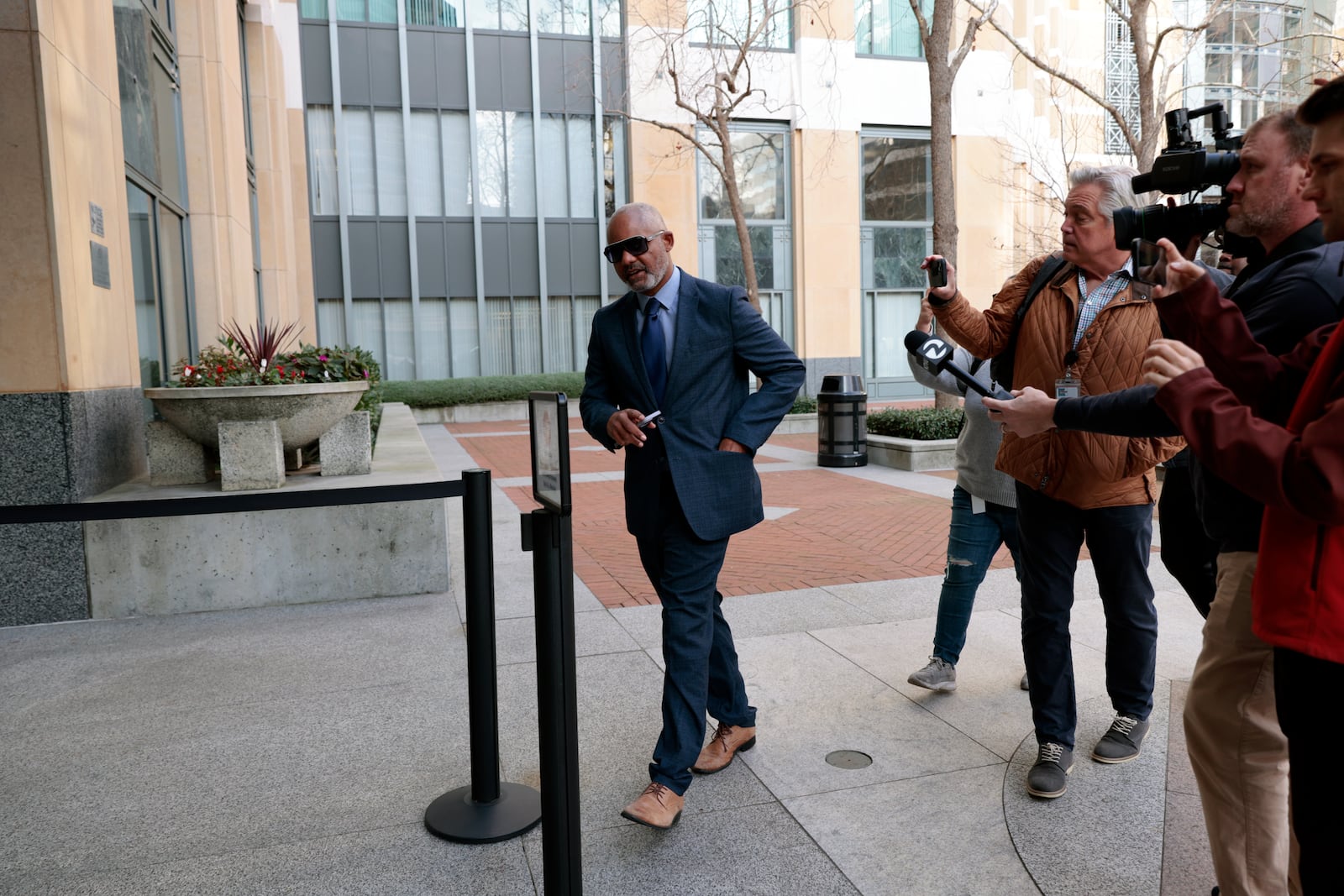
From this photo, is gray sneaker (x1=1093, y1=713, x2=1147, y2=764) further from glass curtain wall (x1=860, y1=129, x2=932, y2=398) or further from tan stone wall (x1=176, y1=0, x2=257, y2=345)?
glass curtain wall (x1=860, y1=129, x2=932, y2=398)

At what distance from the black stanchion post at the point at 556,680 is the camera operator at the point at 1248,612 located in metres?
1.61

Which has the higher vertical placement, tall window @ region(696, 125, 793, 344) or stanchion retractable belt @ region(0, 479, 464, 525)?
tall window @ region(696, 125, 793, 344)

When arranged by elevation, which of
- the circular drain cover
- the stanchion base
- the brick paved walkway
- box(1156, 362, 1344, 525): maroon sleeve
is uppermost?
box(1156, 362, 1344, 525): maroon sleeve

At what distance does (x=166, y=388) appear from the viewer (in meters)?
6.45

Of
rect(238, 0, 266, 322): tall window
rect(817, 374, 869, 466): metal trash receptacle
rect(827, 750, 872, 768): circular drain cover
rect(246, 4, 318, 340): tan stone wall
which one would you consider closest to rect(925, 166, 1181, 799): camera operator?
rect(827, 750, 872, 768): circular drain cover

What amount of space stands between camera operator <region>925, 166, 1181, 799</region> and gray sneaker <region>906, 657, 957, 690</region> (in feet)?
2.78

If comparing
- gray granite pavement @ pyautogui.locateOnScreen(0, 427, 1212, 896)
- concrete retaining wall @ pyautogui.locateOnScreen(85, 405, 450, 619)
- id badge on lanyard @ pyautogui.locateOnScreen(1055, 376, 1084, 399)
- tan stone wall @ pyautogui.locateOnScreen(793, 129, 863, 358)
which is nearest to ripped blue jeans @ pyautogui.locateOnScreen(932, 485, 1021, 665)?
gray granite pavement @ pyautogui.locateOnScreen(0, 427, 1212, 896)

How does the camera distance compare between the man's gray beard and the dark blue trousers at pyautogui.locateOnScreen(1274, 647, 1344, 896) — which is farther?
the man's gray beard

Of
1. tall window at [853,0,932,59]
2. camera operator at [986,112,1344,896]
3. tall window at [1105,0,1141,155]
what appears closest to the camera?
camera operator at [986,112,1344,896]

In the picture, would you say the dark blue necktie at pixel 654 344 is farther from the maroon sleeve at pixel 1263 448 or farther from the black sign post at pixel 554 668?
the maroon sleeve at pixel 1263 448

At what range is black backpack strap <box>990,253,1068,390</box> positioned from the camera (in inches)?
146

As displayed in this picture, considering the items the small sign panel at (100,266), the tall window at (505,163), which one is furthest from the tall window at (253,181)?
the small sign panel at (100,266)

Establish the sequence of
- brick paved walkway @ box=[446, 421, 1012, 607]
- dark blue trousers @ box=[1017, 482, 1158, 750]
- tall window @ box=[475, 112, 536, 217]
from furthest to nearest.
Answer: tall window @ box=[475, 112, 536, 217] → brick paved walkway @ box=[446, 421, 1012, 607] → dark blue trousers @ box=[1017, 482, 1158, 750]

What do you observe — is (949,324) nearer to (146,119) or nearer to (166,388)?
(166,388)
